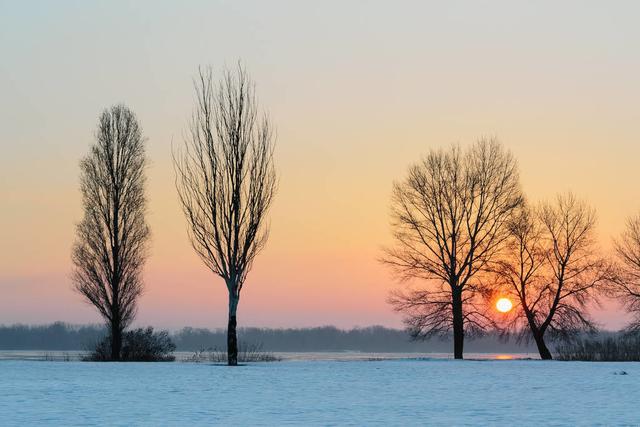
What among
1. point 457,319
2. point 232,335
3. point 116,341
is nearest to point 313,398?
point 232,335

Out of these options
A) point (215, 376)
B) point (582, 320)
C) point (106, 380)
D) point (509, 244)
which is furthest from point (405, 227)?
point (106, 380)

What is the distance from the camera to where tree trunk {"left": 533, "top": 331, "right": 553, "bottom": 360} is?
173 feet

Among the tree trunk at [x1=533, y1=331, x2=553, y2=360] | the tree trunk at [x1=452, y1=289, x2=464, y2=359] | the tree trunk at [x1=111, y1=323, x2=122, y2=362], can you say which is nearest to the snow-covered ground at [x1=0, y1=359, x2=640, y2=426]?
the tree trunk at [x1=111, y1=323, x2=122, y2=362]

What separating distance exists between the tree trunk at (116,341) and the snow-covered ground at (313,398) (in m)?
14.5

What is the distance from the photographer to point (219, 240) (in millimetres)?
42719

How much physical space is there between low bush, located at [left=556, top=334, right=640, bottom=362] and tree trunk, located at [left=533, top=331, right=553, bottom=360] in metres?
2.33

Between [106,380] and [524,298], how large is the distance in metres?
32.1

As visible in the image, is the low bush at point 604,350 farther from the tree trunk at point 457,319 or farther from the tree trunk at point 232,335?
the tree trunk at point 232,335

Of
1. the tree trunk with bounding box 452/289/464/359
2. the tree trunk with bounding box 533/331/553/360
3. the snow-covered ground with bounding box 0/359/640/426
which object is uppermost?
A: the tree trunk with bounding box 452/289/464/359

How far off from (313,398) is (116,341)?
28.9 meters

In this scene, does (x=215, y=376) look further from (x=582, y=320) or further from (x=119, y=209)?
(x=582, y=320)

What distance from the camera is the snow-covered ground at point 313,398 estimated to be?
16.8 meters

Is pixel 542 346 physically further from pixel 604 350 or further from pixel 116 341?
pixel 116 341

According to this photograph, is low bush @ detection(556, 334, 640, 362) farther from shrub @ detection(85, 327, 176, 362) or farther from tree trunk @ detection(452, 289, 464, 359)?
shrub @ detection(85, 327, 176, 362)
